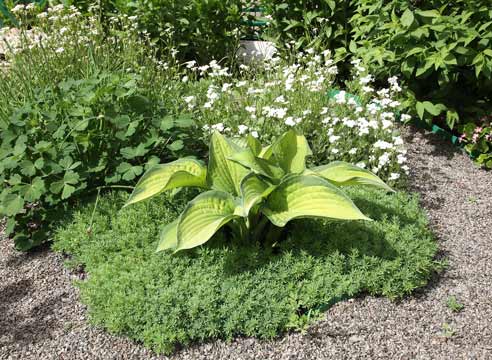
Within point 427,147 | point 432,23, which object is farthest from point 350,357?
point 432,23

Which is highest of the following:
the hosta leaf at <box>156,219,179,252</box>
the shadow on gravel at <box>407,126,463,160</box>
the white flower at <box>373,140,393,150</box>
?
the hosta leaf at <box>156,219,179,252</box>

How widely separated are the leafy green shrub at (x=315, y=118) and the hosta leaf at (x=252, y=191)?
81 centimetres

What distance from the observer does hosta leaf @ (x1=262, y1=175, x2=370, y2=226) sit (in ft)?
9.04

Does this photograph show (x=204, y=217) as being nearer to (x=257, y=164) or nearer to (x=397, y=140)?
(x=257, y=164)

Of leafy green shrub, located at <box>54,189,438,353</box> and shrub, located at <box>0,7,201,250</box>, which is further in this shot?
shrub, located at <box>0,7,201,250</box>

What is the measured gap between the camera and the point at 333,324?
Result: 283 centimetres

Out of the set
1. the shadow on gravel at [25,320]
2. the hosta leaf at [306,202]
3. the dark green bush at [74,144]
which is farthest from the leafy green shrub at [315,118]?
the shadow on gravel at [25,320]

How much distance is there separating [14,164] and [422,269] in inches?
100

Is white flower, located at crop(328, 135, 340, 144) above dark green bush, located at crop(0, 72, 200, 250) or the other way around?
the other way around

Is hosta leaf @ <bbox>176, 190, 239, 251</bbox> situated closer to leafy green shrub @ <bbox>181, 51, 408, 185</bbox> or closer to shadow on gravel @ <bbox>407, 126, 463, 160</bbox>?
leafy green shrub @ <bbox>181, 51, 408, 185</bbox>

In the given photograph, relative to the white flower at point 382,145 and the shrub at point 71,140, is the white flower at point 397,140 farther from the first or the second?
the shrub at point 71,140

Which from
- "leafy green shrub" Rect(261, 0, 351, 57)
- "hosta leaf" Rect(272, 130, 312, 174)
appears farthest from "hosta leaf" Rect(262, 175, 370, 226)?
"leafy green shrub" Rect(261, 0, 351, 57)

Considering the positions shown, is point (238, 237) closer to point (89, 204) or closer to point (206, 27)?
point (89, 204)

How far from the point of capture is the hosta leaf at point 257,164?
2908mm
